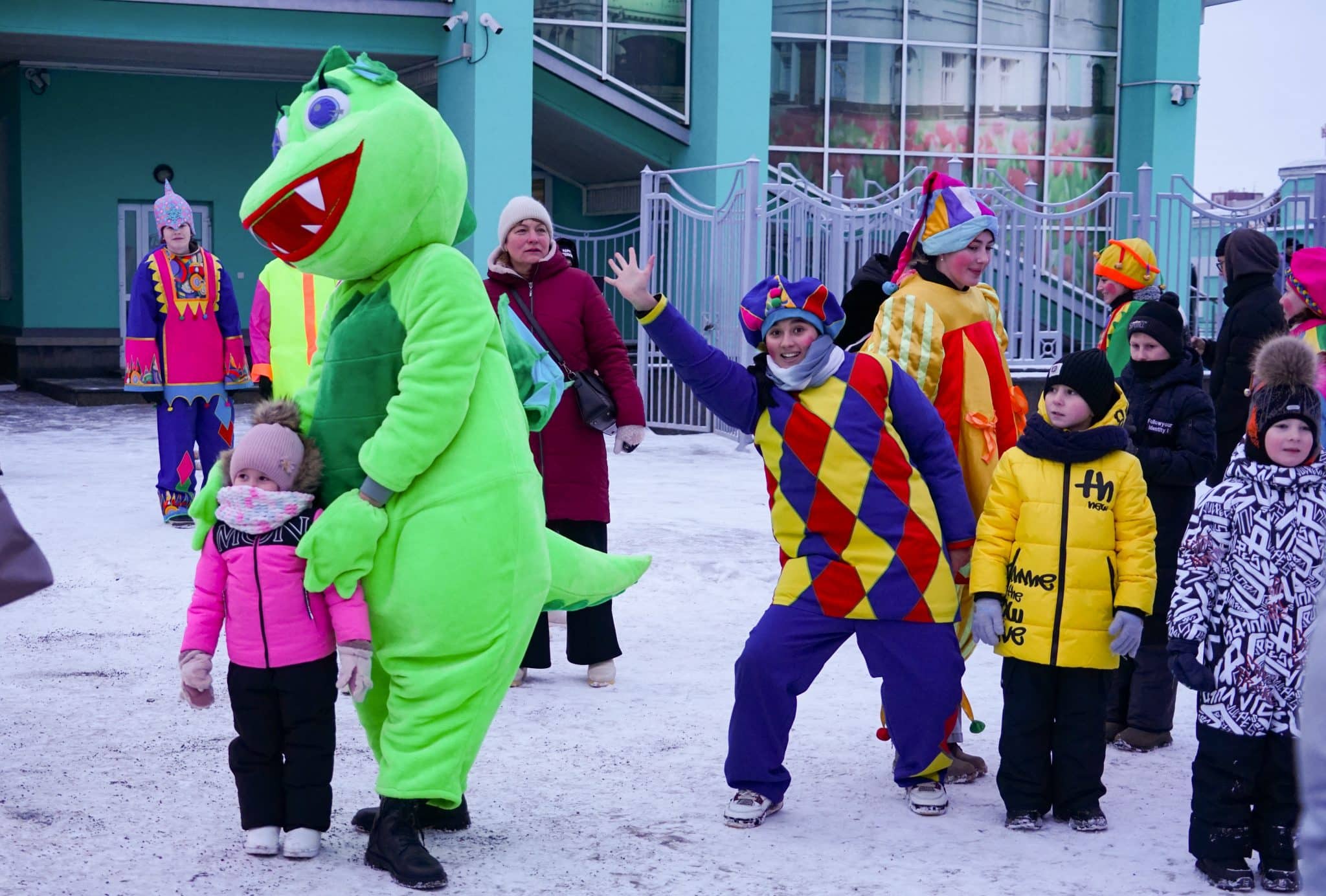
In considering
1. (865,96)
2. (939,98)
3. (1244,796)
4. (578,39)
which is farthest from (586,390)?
(939,98)

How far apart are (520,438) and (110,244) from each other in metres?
16.9

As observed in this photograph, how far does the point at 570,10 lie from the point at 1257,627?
15.6 meters

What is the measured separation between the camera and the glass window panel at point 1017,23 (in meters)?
20.4

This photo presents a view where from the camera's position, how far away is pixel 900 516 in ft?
13.5

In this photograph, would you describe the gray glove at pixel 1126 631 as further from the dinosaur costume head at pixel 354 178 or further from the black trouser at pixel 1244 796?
the dinosaur costume head at pixel 354 178

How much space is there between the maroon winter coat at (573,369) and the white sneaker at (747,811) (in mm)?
1601

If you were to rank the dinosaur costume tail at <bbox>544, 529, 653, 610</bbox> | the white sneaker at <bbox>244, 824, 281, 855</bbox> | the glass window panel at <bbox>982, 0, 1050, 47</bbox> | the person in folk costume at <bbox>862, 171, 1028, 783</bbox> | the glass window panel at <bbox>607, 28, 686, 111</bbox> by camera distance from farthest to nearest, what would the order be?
1. the glass window panel at <bbox>982, 0, 1050, 47</bbox>
2. the glass window panel at <bbox>607, 28, 686, 111</bbox>
3. the person in folk costume at <bbox>862, 171, 1028, 783</bbox>
4. the dinosaur costume tail at <bbox>544, 529, 653, 610</bbox>
5. the white sneaker at <bbox>244, 824, 281, 855</bbox>

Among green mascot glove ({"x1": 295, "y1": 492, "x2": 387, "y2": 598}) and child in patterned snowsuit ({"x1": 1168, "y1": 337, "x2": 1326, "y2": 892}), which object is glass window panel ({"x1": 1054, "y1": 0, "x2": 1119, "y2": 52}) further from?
green mascot glove ({"x1": 295, "y1": 492, "x2": 387, "y2": 598})

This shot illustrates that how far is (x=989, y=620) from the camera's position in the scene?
160 inches

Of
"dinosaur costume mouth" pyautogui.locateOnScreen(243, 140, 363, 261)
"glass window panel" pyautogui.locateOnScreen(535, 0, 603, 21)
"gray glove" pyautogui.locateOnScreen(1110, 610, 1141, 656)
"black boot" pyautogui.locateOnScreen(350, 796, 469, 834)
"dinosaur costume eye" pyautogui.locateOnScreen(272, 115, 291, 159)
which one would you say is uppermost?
"glass window panel" pyautogui.locateOnScreen(535, 0, 603, 21)

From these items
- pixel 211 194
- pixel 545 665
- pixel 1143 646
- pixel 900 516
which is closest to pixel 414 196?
pixel 900 516

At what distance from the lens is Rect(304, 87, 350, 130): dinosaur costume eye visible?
3.61m

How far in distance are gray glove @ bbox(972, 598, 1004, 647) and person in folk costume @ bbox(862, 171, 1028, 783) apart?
278 millimetres

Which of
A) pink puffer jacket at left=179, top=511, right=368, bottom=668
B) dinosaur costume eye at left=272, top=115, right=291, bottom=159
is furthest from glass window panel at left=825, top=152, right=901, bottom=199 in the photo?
pink puffer jacket at left=179, top=511, right=368, bottom=668
